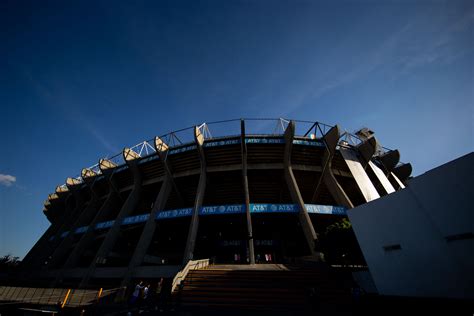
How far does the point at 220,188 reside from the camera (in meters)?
27.1

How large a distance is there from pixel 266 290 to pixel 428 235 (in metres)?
8.29

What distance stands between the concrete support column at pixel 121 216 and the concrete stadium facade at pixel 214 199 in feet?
0.34

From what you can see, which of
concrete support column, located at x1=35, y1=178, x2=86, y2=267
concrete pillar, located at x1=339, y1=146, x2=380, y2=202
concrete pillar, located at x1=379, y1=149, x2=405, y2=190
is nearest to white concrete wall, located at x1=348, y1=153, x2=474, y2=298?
concrete pillar, located at x1=339, y1=146, x2=380, y2=202

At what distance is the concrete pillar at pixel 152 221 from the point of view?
18.3 meters

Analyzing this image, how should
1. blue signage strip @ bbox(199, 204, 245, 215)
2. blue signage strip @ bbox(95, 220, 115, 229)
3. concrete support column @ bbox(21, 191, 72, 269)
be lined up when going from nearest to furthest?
blue signage strip @ bbox(199, 204, 245, 215), blue signage strip @ bbox(95, 220, 115, 229), concrete support column @ bbox(21, 191, 72, 269)

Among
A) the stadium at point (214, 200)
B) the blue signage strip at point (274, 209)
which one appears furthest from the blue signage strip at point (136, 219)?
the blue signage strip at point (274, 209)

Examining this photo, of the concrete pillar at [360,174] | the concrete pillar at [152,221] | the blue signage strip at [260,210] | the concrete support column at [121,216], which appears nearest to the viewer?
the concrete pillar at [152,221]

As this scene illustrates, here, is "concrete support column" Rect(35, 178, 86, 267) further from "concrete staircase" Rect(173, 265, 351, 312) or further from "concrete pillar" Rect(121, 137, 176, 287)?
"concrete staircase" Rect(173, 265, 351, 312)

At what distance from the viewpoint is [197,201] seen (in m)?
21.1

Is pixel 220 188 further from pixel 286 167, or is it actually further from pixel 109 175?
pixel 109 175

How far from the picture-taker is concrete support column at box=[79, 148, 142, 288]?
766 inches

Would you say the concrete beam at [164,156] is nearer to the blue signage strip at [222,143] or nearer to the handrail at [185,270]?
the blue signage strip at [222,143]

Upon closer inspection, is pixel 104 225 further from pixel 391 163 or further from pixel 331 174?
pixel 391 163

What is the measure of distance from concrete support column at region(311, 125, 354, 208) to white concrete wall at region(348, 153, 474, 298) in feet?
46.0
